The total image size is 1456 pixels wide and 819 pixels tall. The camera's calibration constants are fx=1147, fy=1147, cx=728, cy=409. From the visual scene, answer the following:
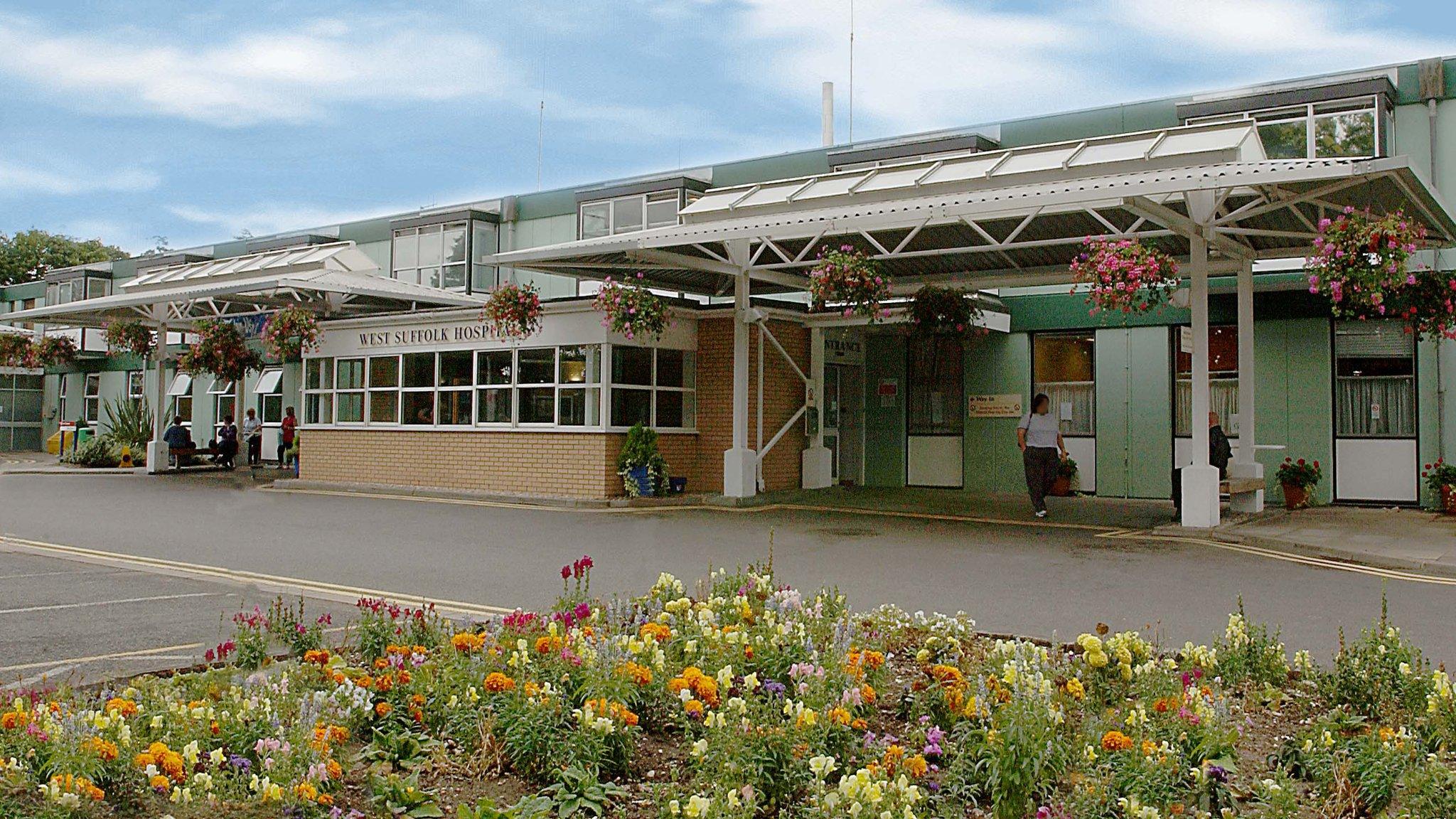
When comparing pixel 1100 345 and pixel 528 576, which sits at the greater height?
pixel 1100 345

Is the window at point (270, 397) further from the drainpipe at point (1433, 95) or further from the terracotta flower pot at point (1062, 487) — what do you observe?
the drainpipe at point (1433, 95)

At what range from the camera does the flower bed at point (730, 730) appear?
3713 millimetres

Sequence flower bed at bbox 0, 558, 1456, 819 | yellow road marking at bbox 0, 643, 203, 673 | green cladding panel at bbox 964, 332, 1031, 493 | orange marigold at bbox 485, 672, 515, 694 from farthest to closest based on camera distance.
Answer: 1. green cladding panel at bbox 964, 332, 1031, 493
2. yellow road marking at bbox 0, 643, 203, 673
3. orange marigold at bbox 485, 672, 515, 694
4. flower bed at bbox 0, 558, 1456, 819

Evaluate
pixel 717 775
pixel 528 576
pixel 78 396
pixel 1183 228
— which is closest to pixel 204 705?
pixel 717 775

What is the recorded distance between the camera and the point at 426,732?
4551 millimetres

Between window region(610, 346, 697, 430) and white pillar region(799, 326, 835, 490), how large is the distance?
222cm

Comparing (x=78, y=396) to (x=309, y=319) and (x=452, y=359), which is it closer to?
(x=309, y=319)

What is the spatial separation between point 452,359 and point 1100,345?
38.2 ft

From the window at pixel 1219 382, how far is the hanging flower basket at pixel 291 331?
53.6 ft

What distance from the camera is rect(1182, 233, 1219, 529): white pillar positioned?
14.0 meters

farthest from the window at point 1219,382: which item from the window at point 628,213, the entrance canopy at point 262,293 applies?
the entrance canopy at point 262,293

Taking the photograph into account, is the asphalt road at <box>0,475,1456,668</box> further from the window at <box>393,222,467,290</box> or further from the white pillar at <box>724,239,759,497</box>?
the window at <box>393,222,467,290</box>

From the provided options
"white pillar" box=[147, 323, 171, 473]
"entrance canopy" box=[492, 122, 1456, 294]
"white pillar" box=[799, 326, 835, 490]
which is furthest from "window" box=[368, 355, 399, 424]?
"white pillar" box=[147, 323, 171, 473]

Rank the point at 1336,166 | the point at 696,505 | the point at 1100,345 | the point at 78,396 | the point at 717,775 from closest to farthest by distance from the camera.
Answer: the point at 717,775 → the point at 1336,166 → the point at 696,505 → the point at 1100,345 → the point at 78,396
